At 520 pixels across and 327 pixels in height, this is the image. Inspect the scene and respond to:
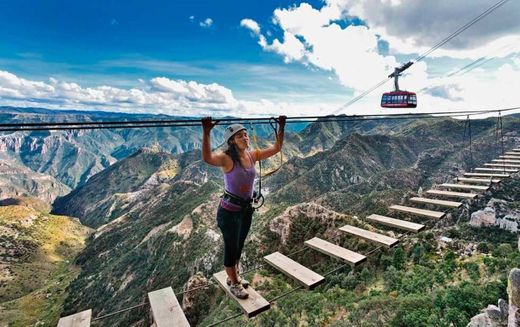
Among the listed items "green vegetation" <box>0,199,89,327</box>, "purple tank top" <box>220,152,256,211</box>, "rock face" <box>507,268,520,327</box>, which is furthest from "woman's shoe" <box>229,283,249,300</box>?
"green vegetation" <box>0,199,89,327</box>

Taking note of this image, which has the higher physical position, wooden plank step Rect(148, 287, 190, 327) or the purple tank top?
the purple tank top

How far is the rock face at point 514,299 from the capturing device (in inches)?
251

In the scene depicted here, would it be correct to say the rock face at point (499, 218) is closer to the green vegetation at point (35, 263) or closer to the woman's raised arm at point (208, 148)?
the woman's raised arm at point (208, 148)

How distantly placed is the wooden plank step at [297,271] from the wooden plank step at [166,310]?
210cm

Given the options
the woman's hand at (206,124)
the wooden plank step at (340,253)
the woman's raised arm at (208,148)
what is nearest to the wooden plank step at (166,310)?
the woman's raised arm at (208,148)

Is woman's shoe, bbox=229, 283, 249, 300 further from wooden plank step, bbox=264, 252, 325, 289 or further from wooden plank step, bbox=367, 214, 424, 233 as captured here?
wooden plank step, bbox=367, 214, 424, 233

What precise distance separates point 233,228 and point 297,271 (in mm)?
1791

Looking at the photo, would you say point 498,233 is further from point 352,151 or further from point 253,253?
point 352,151

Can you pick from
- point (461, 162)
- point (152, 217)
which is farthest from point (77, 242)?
point (461, 162)

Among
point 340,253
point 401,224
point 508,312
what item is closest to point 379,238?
point 401,224

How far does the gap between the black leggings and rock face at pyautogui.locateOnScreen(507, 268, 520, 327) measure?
5.83 metres

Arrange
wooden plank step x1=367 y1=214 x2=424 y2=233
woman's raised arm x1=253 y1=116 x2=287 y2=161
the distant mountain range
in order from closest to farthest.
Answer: woman's raised arm x1=253 y1=116 x2=287 y2=161, wooden plank step x1=367 y1=214 x2=424 y2=233, the distant mountain range

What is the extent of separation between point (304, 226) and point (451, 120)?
587ft

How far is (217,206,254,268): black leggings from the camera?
5227mm
